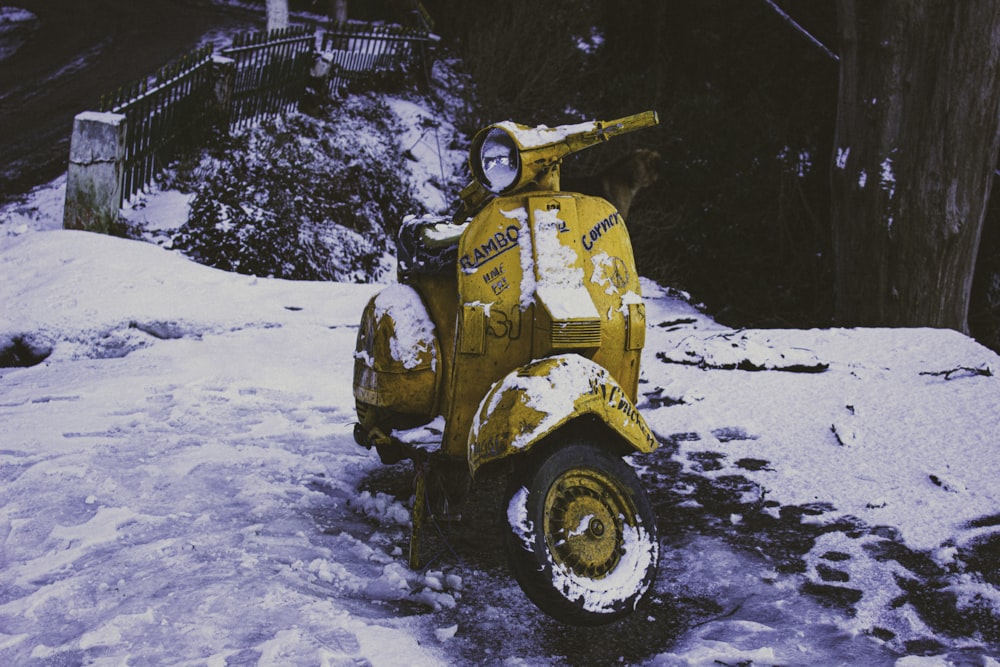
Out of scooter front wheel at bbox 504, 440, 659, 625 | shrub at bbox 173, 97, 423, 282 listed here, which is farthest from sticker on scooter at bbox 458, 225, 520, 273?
shrub at bbox 173, 97, 423, 282

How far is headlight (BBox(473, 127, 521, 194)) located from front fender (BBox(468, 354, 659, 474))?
643mm

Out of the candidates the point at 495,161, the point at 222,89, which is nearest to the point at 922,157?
the point at 495,161

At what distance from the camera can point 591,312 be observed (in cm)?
285

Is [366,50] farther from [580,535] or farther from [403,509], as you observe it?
[580,535]

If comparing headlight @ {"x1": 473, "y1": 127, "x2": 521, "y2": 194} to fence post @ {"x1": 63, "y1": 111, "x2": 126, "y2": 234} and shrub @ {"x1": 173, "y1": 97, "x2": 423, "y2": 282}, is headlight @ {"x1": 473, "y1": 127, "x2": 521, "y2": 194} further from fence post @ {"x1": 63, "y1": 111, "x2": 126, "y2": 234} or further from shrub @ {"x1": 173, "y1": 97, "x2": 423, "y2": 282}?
fence post @ {"x1": 63, "y1": 111, "x2": 126, "y2": 234}

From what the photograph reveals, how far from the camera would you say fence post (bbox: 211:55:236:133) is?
34.7 ft

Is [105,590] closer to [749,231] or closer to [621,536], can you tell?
[621,536]

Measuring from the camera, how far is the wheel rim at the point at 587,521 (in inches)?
101

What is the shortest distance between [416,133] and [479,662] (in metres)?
13.7

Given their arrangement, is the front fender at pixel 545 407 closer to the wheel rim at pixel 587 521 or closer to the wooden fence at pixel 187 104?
the wheel rim at pixel 587 521

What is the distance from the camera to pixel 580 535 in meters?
2.59

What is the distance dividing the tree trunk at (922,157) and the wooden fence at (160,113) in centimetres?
675

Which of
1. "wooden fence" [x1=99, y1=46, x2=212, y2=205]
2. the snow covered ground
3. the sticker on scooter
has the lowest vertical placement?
the snow covered ground

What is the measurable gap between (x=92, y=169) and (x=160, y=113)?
1.61 m
